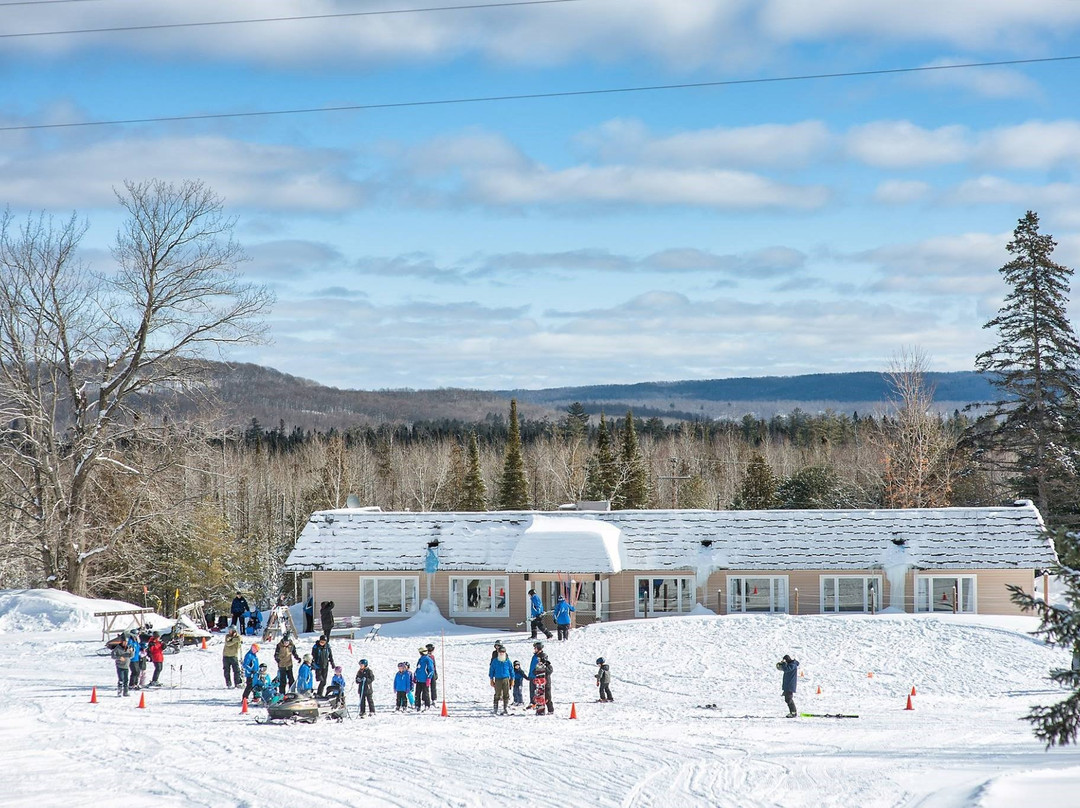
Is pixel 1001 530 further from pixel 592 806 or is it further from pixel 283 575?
pixel 283 575

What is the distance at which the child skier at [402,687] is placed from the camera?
22672mm

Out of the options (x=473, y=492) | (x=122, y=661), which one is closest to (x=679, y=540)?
(x=122, y=661)

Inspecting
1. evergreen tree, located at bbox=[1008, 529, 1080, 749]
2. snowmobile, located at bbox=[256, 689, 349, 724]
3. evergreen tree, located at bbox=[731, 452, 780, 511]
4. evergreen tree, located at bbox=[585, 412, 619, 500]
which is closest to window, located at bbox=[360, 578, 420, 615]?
snowmobile, located at bbox=[256, 689, 349, 724]

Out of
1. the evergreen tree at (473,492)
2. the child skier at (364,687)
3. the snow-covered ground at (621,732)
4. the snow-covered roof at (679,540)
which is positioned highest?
the evergreen tree at (473,492)

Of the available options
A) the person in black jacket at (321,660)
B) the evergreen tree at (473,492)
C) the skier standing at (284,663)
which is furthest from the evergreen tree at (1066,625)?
the evergreen tree at (473,492)

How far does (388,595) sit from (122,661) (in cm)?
1382

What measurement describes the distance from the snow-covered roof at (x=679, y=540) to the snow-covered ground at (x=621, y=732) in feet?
11.5

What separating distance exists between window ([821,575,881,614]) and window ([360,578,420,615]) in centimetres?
1390

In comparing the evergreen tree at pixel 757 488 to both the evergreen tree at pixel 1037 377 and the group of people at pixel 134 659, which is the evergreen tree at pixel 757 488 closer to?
the evergreen tree at pixel 1037 377

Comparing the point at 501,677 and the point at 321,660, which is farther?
the point at 321,660

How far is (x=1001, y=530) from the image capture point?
35594mm

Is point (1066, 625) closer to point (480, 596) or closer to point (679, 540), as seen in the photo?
point (679, 540)

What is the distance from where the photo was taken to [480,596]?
36906mm

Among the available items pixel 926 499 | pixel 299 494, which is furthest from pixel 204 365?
pixel 299 494
